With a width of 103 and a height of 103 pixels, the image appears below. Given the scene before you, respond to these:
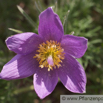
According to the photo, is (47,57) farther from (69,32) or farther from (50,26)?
(69,32)

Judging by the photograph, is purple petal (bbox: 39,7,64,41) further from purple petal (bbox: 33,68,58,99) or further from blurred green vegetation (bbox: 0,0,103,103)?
blurred green vegetation (bbox: 0,0,103,103)

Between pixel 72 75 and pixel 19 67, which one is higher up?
pixel 19 67

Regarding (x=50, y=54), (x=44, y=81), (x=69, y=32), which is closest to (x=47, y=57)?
(x=50, y=54)

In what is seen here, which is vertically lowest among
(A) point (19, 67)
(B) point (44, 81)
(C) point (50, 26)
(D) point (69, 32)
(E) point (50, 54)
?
(D) point (69, 32)

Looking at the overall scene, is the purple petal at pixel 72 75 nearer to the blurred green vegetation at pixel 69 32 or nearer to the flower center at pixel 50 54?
the flower center at pixel 50 54

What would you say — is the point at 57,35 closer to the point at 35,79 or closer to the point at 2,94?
the point at 35,79

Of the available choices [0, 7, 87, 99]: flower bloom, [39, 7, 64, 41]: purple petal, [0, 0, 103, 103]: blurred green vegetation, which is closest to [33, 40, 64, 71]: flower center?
[0, 7, 87, 99]: flower bloom
